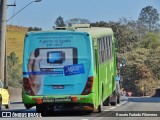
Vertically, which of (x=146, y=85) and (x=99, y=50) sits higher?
(x=99, y=50)

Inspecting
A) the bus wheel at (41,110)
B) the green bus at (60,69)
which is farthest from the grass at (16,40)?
the green bus at (60,69)

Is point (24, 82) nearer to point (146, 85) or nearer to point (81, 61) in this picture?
point (81, 61)

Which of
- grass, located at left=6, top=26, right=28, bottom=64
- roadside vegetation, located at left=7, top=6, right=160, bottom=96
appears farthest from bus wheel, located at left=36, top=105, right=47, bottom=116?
grass, located at left=6, top=26, right=28, bottom=64

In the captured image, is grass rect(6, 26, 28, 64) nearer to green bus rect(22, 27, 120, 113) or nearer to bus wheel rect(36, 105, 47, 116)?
bus wheel rect(36, 105, 47, 116)

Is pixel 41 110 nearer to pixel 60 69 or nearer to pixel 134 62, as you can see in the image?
pixel 60 69

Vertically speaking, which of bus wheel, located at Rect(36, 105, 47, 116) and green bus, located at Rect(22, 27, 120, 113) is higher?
green bus, located at Rect(22, 27, 120, 113)

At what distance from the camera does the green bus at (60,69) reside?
70.1ft

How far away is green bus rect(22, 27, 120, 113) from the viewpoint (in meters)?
21.4

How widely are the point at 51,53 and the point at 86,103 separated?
2039 millimetres

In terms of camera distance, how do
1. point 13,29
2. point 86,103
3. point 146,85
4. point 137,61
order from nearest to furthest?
1. point 86,103
2. point 146,85
3. point 137,61
4. point 13,29

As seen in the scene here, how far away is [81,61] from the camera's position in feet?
70.3

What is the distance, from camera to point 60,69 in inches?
848

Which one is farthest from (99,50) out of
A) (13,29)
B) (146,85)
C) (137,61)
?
(13,29)

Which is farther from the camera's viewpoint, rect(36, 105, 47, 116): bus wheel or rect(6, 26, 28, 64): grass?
rect(6, 26, 28, 64): grass
